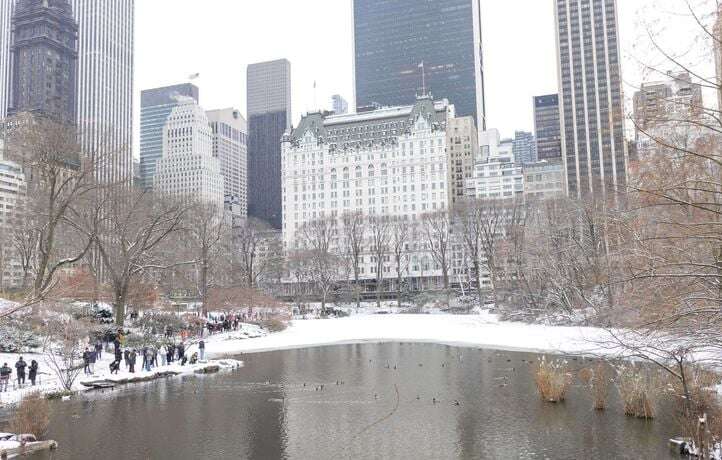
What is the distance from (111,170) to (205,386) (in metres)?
23.3

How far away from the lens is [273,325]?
191 ft

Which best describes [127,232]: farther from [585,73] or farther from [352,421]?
[585,73]

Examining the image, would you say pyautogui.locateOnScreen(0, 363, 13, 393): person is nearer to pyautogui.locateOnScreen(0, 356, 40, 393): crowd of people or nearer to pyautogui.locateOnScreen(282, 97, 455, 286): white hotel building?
pyautogui.locateOnScreen(0, 356, 40, 393): crowd of people

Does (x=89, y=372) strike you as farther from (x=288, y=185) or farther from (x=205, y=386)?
(x=288, y=185)

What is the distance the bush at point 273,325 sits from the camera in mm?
57938

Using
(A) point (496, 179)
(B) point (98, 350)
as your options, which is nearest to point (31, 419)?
(B) point (98, 350)

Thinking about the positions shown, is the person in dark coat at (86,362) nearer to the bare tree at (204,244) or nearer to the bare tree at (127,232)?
the bare tree at (127,232)

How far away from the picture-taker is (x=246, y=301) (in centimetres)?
5991

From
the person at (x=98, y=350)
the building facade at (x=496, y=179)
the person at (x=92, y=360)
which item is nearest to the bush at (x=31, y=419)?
the person at (x=92, y=360)

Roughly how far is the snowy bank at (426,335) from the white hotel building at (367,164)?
283 feet

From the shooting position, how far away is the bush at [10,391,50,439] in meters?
18.9

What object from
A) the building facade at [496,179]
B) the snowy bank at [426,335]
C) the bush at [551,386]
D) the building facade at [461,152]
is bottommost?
the snowy bank at [426,335]

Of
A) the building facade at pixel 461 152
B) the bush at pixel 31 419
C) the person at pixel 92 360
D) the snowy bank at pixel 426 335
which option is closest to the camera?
the bush at pixel 31 419

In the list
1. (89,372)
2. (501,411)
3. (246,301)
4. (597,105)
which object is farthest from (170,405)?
(597,105)
